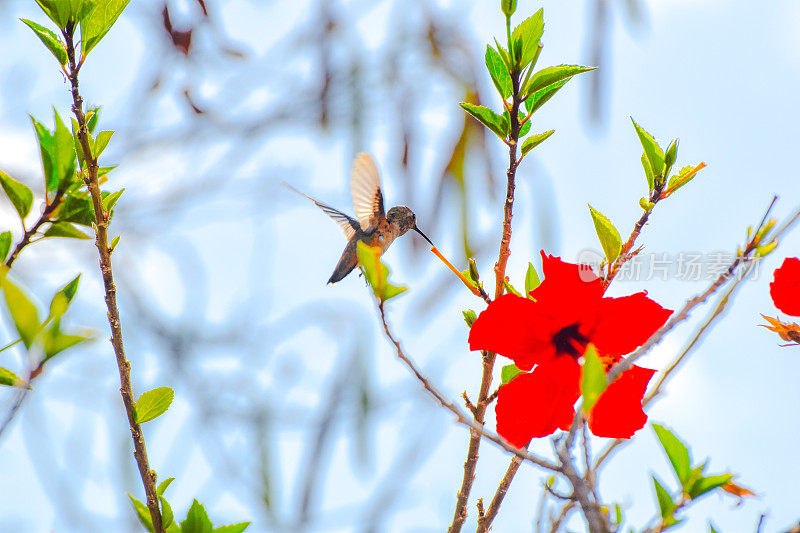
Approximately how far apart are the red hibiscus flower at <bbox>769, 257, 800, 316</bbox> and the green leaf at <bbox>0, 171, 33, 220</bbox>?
0.68 meters

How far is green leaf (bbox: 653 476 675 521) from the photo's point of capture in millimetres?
449

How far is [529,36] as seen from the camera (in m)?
0.60

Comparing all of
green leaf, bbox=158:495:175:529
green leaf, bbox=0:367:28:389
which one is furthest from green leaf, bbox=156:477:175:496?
green leaf, bbox=0:367:28:389

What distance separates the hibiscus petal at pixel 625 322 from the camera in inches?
24.1

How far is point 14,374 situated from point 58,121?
0.89 ft

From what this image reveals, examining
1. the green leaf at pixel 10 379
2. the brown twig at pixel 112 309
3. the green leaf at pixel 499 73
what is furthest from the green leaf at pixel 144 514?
the green leaf at pixel 499 73

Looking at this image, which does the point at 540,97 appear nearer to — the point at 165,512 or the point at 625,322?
the point at 625,322

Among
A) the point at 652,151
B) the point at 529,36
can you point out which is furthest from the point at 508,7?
the point at 652,151

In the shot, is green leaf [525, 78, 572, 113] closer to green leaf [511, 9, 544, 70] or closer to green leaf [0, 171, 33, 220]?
green leaf [511, 9, 544, 70]

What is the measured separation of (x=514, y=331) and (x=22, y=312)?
14.9 inches

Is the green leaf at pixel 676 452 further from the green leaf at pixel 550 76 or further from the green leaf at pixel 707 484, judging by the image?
the green leaf at pixel 550 76

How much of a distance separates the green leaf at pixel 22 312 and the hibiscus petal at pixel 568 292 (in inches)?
15.9

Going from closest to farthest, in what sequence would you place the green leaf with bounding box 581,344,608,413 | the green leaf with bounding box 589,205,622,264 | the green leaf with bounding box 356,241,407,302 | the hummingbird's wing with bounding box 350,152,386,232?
the green leaf with bounding box 581,344,608,413, the green leaf with bounding box 356,241,407,302, the green leaf with bounding box 589,205,622,264, the hummingbird's wing with bounding box 350,152,386,232

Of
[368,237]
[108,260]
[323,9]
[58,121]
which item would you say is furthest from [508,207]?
[323,9]
